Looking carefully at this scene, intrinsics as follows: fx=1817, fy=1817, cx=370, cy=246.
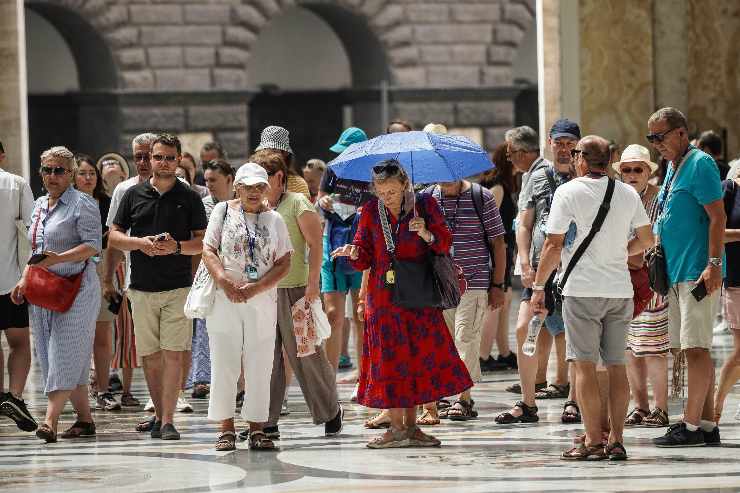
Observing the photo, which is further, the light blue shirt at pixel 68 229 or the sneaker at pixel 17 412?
the sneaker at pixel 17 412

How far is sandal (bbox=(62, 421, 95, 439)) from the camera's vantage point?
10.1 m

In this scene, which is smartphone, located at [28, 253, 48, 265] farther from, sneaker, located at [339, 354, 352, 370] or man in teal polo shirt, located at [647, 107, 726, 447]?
sneaker, located at [339, 354, 352, 370]

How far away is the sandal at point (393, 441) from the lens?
931 cm

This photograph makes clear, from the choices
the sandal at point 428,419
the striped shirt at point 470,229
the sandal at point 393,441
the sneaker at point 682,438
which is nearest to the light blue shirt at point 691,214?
the sneaker at point 682,438

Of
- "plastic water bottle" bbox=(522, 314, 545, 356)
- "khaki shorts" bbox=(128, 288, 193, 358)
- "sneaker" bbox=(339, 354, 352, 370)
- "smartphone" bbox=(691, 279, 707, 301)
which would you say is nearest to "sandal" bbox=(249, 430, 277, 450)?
"khaki shorts" bbox=(128, 288, 193, 358)

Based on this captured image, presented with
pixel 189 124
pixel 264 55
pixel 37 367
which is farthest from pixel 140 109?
pixel 37 367

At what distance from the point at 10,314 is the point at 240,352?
1994 millimetres

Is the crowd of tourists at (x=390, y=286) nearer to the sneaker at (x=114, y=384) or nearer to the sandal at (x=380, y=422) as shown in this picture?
the sandal at (x=380, y=422)

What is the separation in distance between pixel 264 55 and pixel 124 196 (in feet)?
63.8

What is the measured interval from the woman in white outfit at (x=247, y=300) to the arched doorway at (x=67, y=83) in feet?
55.5

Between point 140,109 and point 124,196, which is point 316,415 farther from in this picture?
point 140,109

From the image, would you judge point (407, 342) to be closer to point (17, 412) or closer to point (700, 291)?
point (700, 291)

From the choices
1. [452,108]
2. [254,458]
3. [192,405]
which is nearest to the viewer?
[254,458]

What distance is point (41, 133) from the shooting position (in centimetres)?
2761
